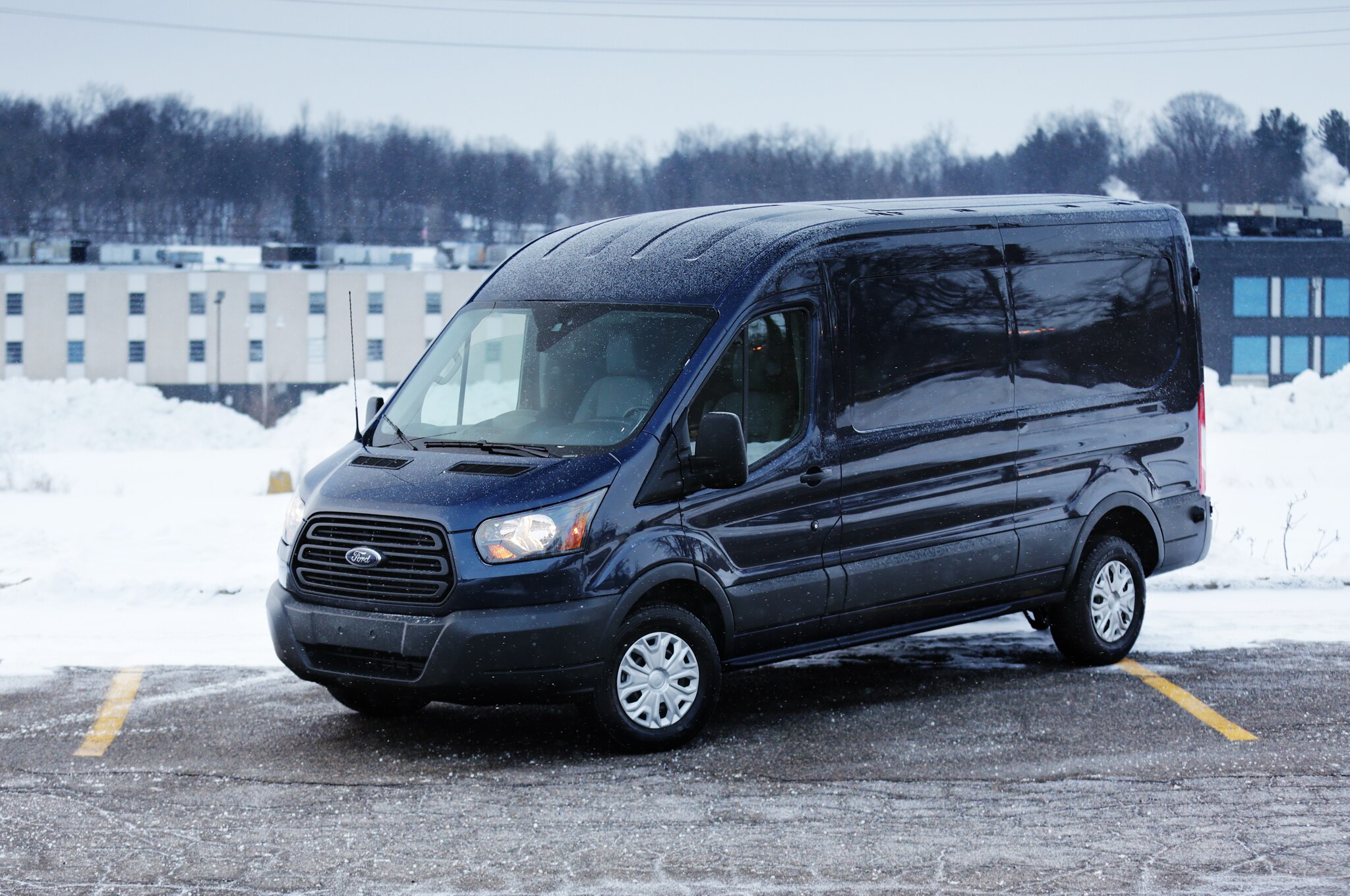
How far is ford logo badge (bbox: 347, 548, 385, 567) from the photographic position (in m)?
6.99

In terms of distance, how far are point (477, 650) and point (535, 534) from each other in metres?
0.54

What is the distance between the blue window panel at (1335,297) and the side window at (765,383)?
8076cm

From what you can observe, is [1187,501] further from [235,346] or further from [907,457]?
[235,346]

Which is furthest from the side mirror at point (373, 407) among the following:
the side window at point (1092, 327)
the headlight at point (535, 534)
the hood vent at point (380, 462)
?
the side window at point (1092, 327)

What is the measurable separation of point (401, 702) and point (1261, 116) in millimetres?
107987

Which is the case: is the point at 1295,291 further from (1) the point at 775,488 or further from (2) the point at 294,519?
(2) the point at 294,519

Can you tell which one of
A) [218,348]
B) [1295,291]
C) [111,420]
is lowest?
[111,420]

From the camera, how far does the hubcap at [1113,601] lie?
921 centimetres

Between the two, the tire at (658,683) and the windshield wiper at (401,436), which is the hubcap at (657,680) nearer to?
the tire at (658,683)

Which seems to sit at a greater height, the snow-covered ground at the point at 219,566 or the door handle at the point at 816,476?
the door handle at the point at 816,476

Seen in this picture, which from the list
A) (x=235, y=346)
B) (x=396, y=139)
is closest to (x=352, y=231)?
(x=396, y=139)

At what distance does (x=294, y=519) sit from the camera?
24.5ft

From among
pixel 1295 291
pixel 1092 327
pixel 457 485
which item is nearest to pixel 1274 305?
pixel 1295 291

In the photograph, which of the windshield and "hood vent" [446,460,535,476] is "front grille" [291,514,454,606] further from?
the windshield
